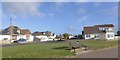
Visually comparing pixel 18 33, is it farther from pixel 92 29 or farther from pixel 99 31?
pixel 99 31

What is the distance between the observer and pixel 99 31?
8712 cm

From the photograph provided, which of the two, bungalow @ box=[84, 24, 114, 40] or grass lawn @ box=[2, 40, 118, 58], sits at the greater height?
bungalow @ box=[84, 24, 114, 40]

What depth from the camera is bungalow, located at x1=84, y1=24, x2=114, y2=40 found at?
8425 cm

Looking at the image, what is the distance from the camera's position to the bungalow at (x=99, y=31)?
84250mm

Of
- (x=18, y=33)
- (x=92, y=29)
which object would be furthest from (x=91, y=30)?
(x=18, y=33)

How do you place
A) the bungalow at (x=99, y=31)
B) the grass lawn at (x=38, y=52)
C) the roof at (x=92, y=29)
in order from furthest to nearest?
1. the roof at (x=92, y=29)
2. the bungalow at (x=99, y=31)
3. the grass lawn at (x=38, y=52)

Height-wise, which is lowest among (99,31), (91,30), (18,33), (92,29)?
(18,33)

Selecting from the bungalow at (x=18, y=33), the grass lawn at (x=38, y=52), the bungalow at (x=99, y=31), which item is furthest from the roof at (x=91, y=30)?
the grass lawn at (x=38, y=52)

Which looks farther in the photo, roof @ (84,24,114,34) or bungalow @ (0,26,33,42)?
roof @ (84,24,114,34)

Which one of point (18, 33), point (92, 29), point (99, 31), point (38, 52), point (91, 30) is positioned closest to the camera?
point (38, 52)

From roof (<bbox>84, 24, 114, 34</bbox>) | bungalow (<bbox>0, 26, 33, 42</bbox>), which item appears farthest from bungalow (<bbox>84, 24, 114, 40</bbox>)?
bungalow (<bbox>0, 26, 33, 42</bbox>)

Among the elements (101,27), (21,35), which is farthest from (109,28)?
(21,35)

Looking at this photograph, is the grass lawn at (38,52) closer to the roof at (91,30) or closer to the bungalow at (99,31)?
the bungalow at (99,31)

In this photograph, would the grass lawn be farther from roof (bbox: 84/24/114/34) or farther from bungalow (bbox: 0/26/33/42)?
roof (bbox: 84/24/114/34)
